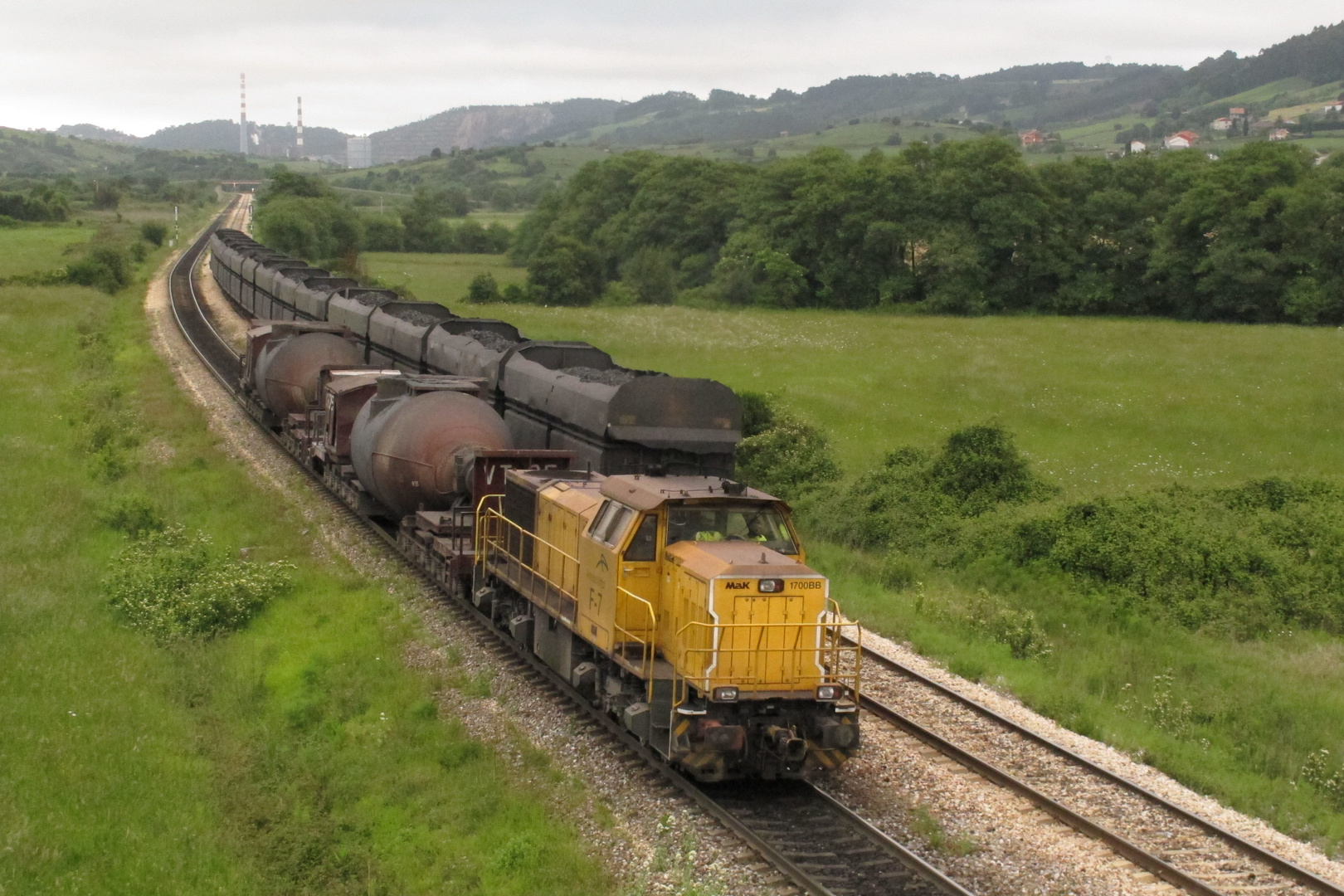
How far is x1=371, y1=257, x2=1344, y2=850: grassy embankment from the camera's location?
16656mm

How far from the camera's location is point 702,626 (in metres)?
12.7

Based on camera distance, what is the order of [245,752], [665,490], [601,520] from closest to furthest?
1. [665,490]
2. [601,520]
3. [245,752]

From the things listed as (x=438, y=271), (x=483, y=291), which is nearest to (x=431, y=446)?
(x=483, y=291)

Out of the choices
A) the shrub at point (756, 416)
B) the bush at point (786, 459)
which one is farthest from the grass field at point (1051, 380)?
the shrub at point (756, 416)

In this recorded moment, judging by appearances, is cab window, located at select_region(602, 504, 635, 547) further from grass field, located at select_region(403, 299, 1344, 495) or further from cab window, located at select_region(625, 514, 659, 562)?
grass field, located at select_region(403, 299, 1344, 495)

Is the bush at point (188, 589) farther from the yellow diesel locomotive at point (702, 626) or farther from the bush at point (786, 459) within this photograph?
the bush at point (786, 459)

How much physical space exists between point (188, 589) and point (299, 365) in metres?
10.6

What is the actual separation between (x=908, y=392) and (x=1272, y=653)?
25705 millimetres

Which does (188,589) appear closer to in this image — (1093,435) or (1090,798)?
(1090,798)

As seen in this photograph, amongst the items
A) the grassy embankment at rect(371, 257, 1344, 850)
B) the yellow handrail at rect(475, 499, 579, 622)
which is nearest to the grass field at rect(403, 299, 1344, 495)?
the grassy embankment at rect(371, 257, 1344, 850)

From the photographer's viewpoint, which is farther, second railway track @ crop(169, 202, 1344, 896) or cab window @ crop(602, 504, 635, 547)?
cab window @ crop(602, 504, 635, 547)

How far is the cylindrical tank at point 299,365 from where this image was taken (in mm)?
30094

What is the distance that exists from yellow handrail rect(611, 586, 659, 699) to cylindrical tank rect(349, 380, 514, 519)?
22.3 ft

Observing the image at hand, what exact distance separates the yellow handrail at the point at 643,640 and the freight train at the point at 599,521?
28 millimetres
